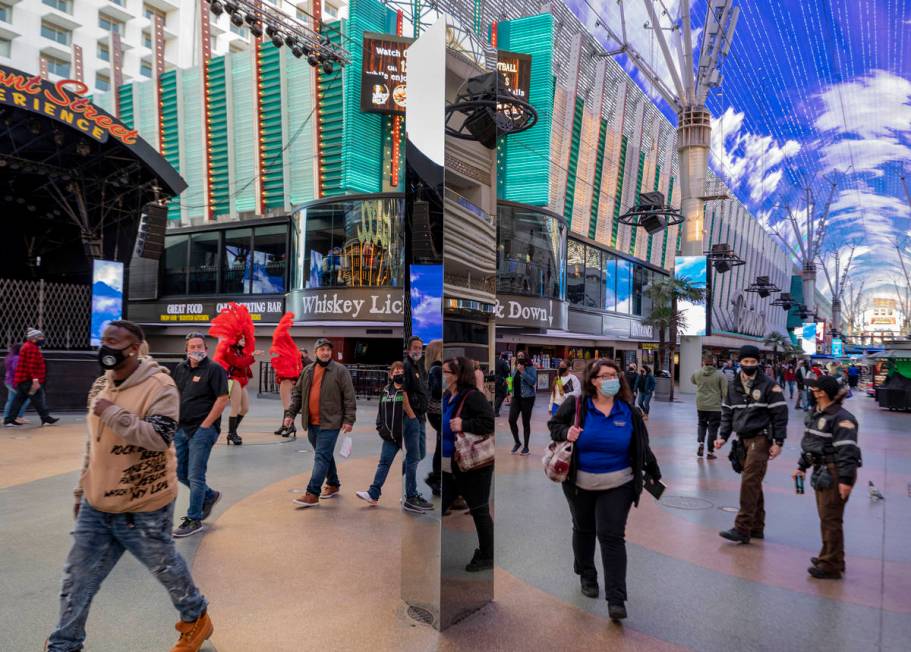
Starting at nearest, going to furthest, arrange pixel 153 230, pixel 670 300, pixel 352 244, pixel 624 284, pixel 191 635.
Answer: pixel 191 635 < pixel 153 230 < pixel 352 244 < pixel 670 300 < pixel 624 284

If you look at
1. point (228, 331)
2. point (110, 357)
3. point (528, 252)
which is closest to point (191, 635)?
point (110, 357)

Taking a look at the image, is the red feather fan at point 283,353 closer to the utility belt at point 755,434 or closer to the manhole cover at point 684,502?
the manhole cover at point 684,502

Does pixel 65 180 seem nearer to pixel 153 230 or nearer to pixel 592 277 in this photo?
pixel 153 230

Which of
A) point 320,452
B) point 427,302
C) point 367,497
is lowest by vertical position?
point 367,497

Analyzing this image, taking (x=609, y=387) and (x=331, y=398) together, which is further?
(x=331, y=398)

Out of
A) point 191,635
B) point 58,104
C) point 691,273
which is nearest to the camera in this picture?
point 191,635

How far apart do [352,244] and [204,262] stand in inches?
396

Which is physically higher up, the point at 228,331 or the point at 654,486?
the point at 228,331

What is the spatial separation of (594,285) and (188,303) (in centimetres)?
2143

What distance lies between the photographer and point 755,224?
65.9 m

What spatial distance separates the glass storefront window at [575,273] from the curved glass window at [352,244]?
1035cm

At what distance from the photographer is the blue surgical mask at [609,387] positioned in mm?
3828

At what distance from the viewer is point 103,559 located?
2898 mm

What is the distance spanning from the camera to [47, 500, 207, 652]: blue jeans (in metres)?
2.81
